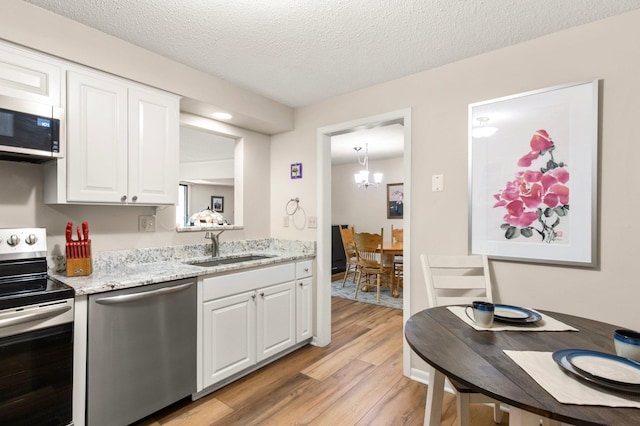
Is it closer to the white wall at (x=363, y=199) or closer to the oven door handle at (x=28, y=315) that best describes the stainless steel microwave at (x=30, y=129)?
the oven door handle at (x=28, y=315)

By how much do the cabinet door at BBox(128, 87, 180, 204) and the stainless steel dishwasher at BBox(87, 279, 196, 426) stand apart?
2.11 feet

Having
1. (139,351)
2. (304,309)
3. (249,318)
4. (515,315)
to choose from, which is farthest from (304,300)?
(515,315)

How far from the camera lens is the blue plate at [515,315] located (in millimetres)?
1311

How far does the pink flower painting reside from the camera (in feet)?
6.05

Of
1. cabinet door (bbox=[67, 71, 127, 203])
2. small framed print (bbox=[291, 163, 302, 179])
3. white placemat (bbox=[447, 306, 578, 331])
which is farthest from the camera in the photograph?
small framed print (bbox=[291, 163, 302, 179])

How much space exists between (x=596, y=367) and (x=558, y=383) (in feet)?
0.54

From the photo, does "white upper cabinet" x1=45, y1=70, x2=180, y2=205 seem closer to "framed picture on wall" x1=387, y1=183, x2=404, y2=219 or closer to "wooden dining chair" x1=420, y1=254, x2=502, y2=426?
"wooden dining chair" x1=420, y1=254, x2=502, y2=426

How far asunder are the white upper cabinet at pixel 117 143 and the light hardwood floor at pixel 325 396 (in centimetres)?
139

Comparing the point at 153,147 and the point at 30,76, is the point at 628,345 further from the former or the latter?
the point at 30,76

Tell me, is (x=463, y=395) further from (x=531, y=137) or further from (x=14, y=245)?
(x=14, y=245)

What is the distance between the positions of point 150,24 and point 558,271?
9.03ft

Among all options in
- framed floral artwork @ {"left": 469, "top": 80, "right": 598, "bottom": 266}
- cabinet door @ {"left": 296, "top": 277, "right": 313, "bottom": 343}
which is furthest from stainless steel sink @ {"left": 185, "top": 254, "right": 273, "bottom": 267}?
framed floral artwork @ {"left": 469, "top": 80, "right": 598, "bottom": 266}

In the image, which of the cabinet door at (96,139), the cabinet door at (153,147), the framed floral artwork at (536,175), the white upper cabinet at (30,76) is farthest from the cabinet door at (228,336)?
the framed floral artwork at (536,175)

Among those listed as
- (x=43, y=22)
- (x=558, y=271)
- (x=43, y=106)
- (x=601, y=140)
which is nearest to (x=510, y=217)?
(x=558, y=271)
